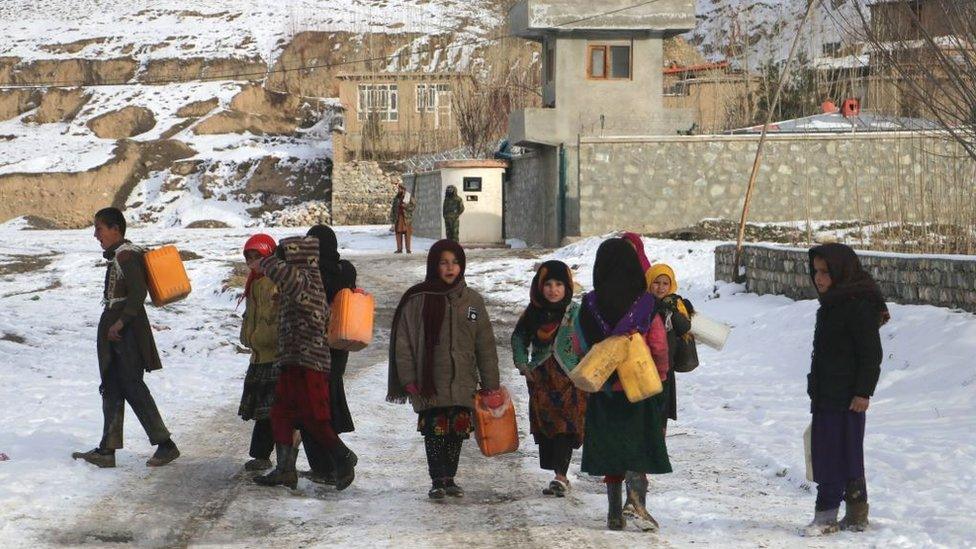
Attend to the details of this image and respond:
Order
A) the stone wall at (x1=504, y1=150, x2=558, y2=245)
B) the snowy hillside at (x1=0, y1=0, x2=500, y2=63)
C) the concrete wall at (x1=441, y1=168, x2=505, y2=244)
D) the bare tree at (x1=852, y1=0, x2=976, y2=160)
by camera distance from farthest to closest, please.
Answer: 1. the snowy hillside at (x1=0, y1=0, x2=500, y2=63)
2. the concrete wall at (x1=441, y1=168, x2=505, y2=244)
3. the stone wall at (x1=504, y1=150, x2=558, y2=245)
4. the bare tree at (x1=852, y1=0, x2=976, y2=160)

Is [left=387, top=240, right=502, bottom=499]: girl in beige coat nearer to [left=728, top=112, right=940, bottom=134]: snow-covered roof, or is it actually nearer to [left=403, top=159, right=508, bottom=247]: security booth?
[left=728, top=112, right=940, bottom=134]: snow-covered roof

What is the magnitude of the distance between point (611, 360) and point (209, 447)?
386 centimetres

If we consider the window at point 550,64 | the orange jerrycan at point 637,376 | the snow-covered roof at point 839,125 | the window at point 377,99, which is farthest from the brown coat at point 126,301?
the window at point 377,99

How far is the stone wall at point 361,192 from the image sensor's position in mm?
52094

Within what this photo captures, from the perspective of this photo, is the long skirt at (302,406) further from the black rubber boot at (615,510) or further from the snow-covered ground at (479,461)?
the black rubber boot at (615,510)

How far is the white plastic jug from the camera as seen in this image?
24.1ft

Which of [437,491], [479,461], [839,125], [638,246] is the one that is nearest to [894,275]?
[479,461]

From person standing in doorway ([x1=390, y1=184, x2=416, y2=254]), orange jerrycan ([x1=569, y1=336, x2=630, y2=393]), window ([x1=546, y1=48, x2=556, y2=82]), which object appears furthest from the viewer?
window ([x1=546, y1=48, x2=556, y2=82])

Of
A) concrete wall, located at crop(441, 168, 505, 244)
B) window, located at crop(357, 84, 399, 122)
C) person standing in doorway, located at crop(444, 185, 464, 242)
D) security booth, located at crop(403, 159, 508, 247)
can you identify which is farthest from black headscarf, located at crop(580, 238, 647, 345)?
window, located at crop(357, 84, 399, 122)

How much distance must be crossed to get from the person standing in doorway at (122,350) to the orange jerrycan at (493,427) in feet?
7.20

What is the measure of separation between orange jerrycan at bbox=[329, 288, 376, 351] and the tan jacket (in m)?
0.46

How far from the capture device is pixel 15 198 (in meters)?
57.8

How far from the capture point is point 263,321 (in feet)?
25.4

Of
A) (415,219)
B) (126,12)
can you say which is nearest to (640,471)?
(415,219)
